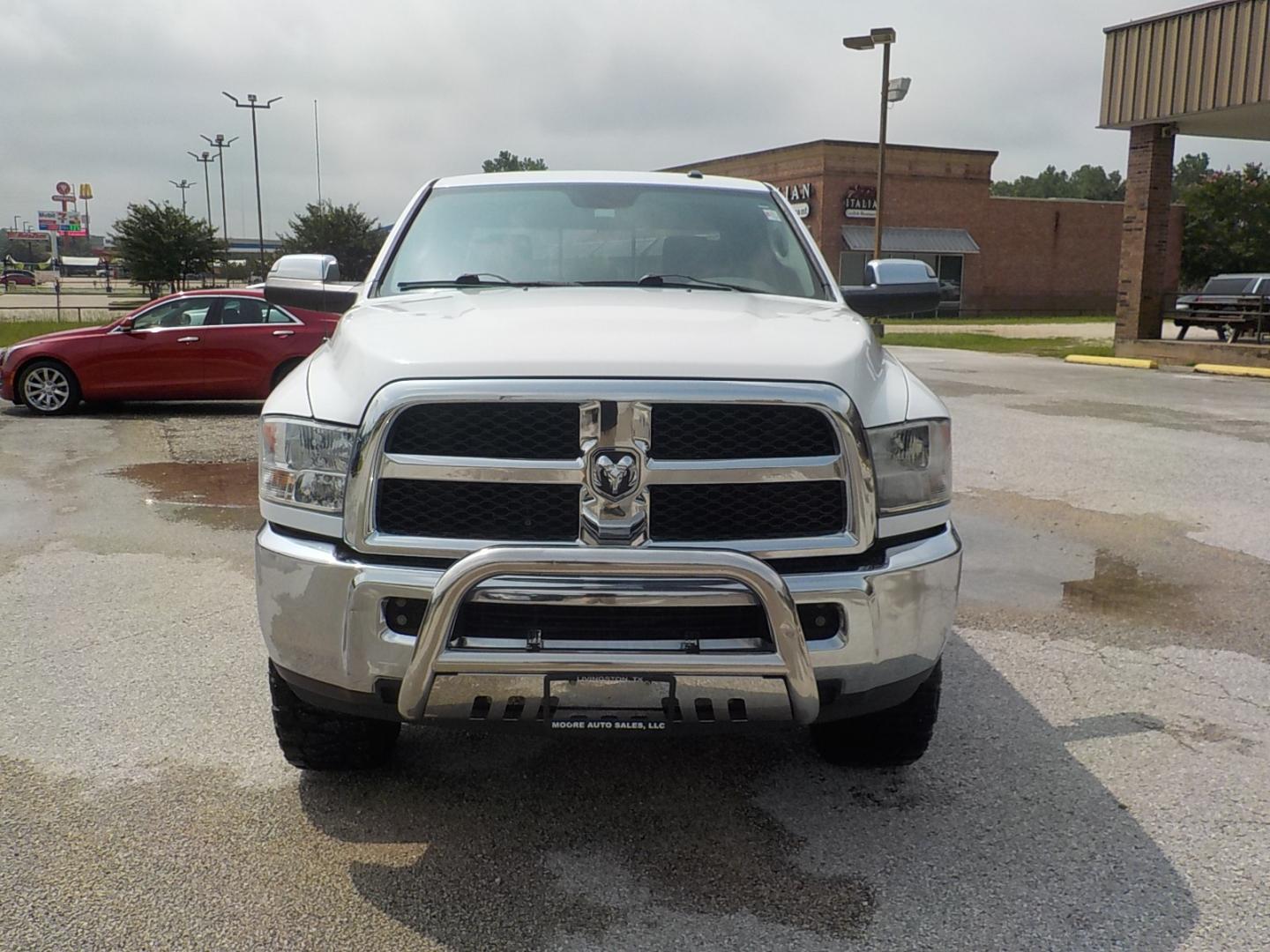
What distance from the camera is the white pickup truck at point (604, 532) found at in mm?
2652

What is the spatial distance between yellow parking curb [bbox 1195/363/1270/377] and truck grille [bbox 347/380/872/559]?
694 inches

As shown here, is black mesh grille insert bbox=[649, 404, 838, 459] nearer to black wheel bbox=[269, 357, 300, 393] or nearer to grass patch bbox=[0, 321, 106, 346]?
black wheel bbox=[269, 357, 300, 393]

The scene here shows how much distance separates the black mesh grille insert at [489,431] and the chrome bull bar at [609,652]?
268 millimetres

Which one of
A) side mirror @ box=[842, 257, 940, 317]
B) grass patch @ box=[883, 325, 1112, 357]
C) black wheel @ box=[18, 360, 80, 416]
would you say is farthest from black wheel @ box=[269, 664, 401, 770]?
grass patch @ box=[883, 325, 1112, 357]

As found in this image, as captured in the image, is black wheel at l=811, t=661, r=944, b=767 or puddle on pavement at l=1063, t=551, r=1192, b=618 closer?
black wheel at l=811, t=661, r=944, b=767

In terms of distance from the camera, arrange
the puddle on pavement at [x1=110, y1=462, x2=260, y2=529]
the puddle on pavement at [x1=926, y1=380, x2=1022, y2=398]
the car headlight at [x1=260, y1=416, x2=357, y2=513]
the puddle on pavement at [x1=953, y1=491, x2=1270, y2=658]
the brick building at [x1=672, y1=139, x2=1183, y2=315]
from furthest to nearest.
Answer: the brick building at [x1=672, y1=139, x2=1183, y2=315] → the puddle on pavement at [x1=926, y1=380, x2=1022, y2=398] → the puddle on pavement at [x1=110, y1=462, x2=260, y2=529] → the puddle on pavement at [x1=953, y1=491, x2=1270, y2=658] → the car headlight at [x1=260, y1=416, x2=357, y2=513]

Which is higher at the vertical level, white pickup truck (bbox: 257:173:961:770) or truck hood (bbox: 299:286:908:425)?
truck hood (bbox: 299:286:908:425)

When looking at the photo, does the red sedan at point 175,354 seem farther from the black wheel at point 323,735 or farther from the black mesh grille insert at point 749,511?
the black mesh grille insert at point 749,511

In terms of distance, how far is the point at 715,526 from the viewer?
2.80 m

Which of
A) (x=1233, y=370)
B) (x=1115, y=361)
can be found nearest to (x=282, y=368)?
(x=1115, y=361)

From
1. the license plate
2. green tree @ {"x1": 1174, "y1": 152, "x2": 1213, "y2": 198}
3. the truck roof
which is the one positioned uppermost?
green tree @ {"x1": 1174, "y1": 152, "x2": 1213, "y2": 198}

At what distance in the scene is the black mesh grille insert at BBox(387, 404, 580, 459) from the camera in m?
2.75

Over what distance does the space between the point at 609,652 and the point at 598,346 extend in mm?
764

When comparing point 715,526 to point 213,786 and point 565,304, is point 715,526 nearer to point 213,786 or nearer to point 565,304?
point 565,304
